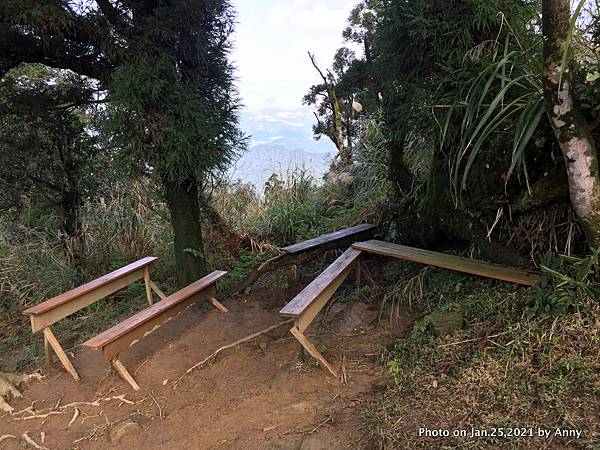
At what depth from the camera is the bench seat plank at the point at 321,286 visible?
8.82ft

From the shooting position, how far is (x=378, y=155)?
6547 millimetres

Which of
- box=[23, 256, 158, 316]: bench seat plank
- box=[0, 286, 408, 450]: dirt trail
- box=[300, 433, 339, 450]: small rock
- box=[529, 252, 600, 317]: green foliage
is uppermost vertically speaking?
box=[23, 256, 158, 316]: bench seat plank

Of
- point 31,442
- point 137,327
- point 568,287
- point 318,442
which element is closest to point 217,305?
point 137,327

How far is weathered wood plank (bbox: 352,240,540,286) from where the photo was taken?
106 inches

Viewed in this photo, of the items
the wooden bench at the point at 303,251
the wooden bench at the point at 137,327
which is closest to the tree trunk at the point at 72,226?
the wooden bench at the point at 303,251

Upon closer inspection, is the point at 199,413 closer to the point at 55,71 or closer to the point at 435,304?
the point at 435,304

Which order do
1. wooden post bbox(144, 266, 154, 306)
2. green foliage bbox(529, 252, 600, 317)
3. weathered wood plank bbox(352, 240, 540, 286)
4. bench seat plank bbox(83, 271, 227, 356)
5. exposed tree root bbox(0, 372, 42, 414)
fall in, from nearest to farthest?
green foliage bbox(529, 252, 600, 317)
weathered wood plank bbox(352, 240, 540, 286)
bench seat plank bbox(83, 271, 227, 356)
exposed tree root bbox(0, 372, 42, 414)
wooden post bbox(144, 266, 154, 306)

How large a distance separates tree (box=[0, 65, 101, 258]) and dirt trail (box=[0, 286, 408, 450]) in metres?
2.51

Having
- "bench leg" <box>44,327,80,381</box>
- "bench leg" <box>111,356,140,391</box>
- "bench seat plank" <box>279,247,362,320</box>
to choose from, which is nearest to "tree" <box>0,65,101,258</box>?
"bench leg" <box>44,327,80,381</box>

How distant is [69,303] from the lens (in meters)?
3.56

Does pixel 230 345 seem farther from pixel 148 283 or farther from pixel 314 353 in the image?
pixel 148 283

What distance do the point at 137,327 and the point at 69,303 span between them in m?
0.91

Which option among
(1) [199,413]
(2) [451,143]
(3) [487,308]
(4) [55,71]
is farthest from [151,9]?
(3) [487,308]

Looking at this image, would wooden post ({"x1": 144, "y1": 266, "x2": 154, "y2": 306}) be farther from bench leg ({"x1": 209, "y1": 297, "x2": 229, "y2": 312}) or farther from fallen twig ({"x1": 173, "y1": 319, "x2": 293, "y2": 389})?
fallen twig ({"x1": 173, "y1": 319, "x2": 293, "y2": 389})
